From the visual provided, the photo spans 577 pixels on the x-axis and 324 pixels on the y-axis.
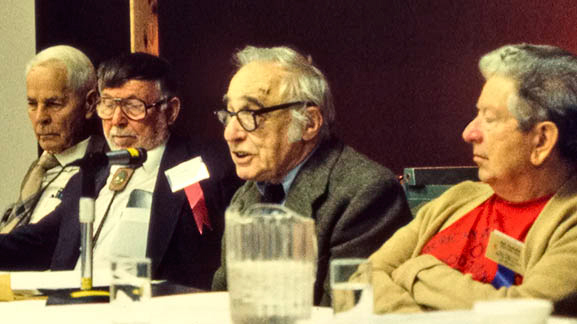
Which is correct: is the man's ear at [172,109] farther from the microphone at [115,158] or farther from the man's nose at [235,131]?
the microphone at [115,158]

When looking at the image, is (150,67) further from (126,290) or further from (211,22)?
(126,290)

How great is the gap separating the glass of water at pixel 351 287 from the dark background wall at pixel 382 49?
6.99 ft

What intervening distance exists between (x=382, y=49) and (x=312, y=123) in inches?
38.6

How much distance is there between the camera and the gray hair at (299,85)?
2.81 m

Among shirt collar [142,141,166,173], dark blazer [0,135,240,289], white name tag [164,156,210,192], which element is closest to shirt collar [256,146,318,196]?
white name tag [164,156,210,192]

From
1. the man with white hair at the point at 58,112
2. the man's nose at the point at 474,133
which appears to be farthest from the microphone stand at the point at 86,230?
the man with white hair at the point at 58,112

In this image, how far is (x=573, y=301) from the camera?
179 cm

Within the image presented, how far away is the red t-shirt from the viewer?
206cm

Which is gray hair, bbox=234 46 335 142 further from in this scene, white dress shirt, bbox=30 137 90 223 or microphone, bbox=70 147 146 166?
white dress shirt, bbox=30 137 90 223

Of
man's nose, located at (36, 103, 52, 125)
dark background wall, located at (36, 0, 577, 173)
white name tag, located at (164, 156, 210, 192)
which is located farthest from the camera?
man's nose, located at (36, 103, 52, 125)

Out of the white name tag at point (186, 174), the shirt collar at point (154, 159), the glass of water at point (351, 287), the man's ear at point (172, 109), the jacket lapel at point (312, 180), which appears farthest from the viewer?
the man's ear at point (172, 109)

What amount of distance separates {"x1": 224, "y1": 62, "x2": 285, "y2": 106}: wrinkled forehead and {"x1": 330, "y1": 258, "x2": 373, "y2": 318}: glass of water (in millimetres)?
1422

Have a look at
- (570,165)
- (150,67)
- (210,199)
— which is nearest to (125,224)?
(210,199)

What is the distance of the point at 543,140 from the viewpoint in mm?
2041
